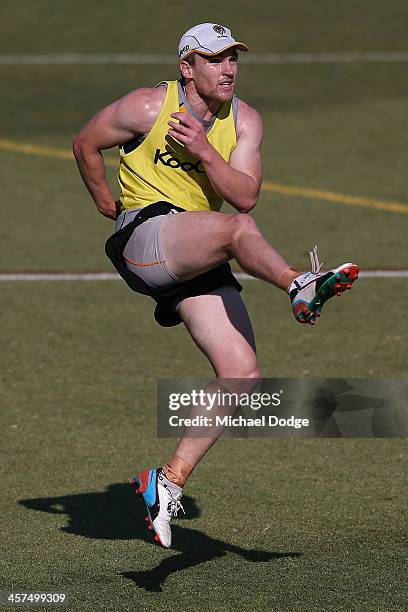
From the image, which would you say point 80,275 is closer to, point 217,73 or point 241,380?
point 217,73

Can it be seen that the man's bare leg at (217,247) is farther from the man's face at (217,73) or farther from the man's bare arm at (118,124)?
the man's face at (217,73)

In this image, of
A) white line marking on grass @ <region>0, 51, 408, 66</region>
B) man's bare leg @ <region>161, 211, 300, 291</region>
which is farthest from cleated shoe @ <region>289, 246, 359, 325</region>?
white line marking on grass @ <region>0, 51, 408, 66</region>

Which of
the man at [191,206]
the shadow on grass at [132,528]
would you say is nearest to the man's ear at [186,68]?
the man at [191,206]

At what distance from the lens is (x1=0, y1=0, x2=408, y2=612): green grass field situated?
7.64 metres

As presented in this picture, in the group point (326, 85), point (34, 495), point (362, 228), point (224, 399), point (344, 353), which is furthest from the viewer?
point (326, 85)

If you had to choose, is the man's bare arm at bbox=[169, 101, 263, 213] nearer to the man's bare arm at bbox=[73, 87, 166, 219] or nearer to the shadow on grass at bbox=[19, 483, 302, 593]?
the man's bare arm at bbox=[73, 87, 166, 219]

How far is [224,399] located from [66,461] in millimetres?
2487

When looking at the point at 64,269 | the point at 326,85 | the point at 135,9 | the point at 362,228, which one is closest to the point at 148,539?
the point at 64,269

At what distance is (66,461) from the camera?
9.68 metres

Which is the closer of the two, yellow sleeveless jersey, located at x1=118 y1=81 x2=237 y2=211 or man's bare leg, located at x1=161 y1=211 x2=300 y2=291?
man's bare leg, located at x1=161 y1=211 x2=300 y2=291

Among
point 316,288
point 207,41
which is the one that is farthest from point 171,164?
point 316,288

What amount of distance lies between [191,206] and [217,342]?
2.82 ft

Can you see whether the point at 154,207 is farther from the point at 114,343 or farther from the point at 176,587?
the point at 114,343

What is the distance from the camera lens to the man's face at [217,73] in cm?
770
